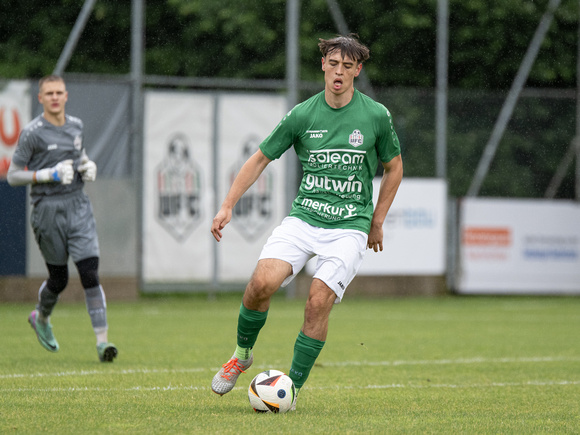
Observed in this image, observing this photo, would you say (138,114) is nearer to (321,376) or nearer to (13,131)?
(13,131)

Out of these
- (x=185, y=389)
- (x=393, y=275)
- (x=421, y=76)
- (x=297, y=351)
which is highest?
(x=421, y=76)

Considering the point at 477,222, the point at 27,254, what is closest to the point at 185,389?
the point at 27,254

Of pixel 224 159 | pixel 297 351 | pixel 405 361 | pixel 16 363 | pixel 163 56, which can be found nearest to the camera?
pixel 297 351

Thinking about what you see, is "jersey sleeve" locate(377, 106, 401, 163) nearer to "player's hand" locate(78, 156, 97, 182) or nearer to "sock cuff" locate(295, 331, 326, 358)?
"sock cuff" locate(295, 331, 326, 358)

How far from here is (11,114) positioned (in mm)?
17031

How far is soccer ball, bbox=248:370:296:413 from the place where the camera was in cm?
636

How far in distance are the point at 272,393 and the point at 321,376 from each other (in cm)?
218

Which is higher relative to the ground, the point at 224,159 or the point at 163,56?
the point at 163,56

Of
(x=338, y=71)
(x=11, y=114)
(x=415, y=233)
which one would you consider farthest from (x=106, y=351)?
(x=415, y=233)

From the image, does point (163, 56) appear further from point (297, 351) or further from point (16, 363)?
point (297, 351)

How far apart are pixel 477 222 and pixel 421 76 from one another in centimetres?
379

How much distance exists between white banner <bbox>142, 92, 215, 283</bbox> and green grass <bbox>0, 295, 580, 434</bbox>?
2405mm

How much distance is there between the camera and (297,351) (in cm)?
654

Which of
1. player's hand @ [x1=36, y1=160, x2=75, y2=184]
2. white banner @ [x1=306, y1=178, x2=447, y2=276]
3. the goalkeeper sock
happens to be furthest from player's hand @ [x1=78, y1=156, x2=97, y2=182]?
white banner @ [x1=306, y1=178, x2=447, y2=276]
